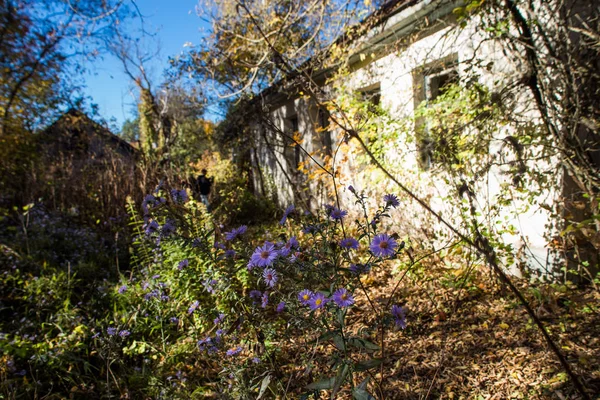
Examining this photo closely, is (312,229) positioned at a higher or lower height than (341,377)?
higher

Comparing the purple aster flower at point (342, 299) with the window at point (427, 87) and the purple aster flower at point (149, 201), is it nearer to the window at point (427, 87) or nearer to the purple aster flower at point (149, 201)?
the purple aster flower at point (149, 201)

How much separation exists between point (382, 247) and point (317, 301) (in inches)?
12.4

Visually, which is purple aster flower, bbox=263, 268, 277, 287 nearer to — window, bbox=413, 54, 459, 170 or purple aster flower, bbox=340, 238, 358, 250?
purple aster flower, bbox=340, 238, 358, 250

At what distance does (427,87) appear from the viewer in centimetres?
423

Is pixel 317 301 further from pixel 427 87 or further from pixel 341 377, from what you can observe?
pixel 427 87

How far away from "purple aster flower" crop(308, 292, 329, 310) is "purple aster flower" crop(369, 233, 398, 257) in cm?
25

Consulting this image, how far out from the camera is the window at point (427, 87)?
12.2 feet

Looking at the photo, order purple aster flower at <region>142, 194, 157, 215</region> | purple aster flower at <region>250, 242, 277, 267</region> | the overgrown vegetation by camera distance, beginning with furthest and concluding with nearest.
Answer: purple aster flower at <region>142, 194, 157, 215</region> < the overgrown vegetation < purple aster flower at <region>250, 242, 277, 267</region>

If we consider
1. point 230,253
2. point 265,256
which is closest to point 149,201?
point 230,253

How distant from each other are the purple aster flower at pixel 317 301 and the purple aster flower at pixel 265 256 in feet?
0.68

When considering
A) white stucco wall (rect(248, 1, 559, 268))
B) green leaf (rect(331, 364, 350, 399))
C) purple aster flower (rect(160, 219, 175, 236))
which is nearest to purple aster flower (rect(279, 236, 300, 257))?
green leaf (rect(331, 364, 350, 399))

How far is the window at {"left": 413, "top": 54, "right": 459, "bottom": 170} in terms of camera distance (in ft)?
12.2

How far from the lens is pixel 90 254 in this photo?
4.47 meters

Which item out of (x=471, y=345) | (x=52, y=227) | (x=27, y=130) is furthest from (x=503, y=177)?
(x=27, y=130)
